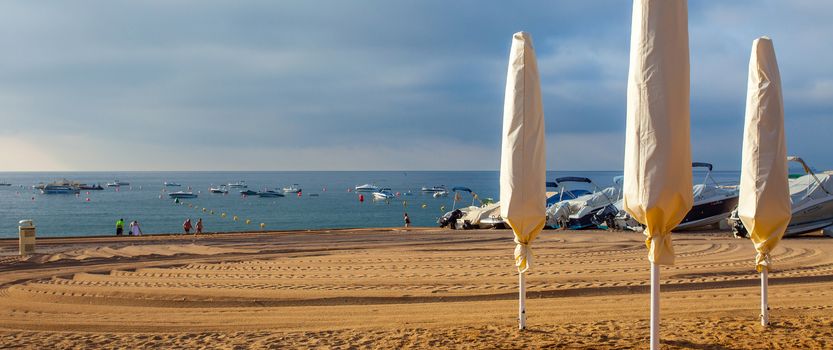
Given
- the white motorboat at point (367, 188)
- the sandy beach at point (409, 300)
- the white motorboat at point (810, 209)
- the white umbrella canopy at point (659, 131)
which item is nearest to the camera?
the white umbrella canopy at point (659, 131)

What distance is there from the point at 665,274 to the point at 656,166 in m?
9.04

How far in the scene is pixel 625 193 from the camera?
22.0 ft

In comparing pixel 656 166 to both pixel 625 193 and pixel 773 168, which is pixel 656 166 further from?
pixel 773 168

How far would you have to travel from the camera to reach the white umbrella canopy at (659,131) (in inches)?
253

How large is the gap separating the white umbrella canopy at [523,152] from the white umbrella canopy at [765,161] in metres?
2.60

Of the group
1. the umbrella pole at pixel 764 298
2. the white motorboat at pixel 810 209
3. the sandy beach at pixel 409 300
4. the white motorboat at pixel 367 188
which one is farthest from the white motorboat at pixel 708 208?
the white motorboat at pixel 367 188

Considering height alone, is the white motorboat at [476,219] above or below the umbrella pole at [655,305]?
below

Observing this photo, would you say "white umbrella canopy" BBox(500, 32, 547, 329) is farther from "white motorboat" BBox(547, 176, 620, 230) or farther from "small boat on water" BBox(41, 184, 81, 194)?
"small boat on water" BBox(41, 184, 81, 194)

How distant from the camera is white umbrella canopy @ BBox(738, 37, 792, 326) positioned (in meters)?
8.59

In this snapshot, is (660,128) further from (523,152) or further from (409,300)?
(409,300)

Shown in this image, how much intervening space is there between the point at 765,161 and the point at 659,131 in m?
3.01

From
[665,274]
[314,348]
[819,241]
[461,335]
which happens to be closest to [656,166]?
[461,335]

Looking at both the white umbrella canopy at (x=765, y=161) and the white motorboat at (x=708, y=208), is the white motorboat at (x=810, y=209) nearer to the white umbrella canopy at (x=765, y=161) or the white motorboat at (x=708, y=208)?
the white motorboat at (x=708, y=208)

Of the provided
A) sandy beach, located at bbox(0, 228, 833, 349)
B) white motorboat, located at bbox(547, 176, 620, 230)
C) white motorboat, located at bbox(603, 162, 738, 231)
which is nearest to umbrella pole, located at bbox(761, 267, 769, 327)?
sandy beach, located at bbox(0, 228, 833, 349)
